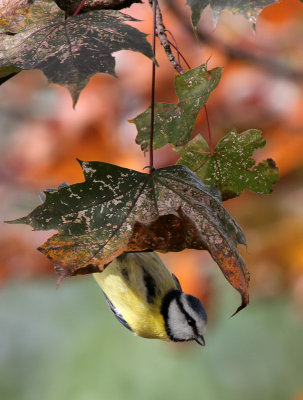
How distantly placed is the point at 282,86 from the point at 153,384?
246 cm

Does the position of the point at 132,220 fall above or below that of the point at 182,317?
above

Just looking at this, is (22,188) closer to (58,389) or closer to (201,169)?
(201,169)

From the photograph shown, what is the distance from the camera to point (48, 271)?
1.84 metres

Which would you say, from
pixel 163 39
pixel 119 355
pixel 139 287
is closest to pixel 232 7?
pixel 163 39

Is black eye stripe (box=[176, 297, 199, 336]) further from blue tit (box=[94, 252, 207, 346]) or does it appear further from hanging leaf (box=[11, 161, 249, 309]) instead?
hanging leaf (box=[11, 161, 249, 309])

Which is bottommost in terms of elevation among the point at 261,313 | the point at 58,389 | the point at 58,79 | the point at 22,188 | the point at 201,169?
the point at 58,389

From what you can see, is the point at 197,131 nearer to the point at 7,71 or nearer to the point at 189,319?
the point at 189,319

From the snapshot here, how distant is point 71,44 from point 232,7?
136mm

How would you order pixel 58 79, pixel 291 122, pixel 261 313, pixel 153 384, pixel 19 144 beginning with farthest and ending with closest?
1. pixel 261 313
2. pixel 153 384
3. pixel 19 144
4. pixel 291 122
5. pixel 58 79

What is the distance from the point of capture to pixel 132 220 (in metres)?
0.49

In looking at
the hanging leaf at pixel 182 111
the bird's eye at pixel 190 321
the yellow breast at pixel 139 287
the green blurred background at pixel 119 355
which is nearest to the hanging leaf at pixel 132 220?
the hanging leaf at pixel 182 111

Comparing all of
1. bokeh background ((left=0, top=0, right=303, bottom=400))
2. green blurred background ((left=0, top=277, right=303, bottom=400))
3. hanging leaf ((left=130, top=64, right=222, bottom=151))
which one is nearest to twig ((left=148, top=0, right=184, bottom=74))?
hanging leaf ((left=130, top=64, right=222, bottom=151))

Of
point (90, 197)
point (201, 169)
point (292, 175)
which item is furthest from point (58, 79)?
point (292, 175)

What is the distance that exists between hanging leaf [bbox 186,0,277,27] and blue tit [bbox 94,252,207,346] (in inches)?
20.7
